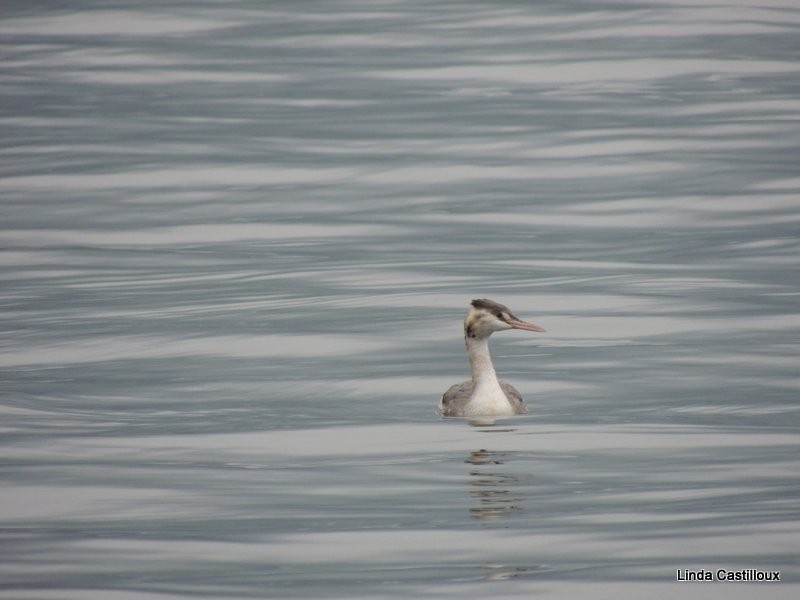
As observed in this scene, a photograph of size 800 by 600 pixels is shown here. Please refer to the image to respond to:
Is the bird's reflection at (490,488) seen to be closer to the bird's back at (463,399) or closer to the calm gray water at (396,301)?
the calm gray water at (396,301)

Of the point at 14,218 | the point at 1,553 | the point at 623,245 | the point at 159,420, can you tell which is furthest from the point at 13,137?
the point at 1,553

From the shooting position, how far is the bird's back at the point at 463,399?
48.5ft

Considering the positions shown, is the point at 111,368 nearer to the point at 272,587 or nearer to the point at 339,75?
the point at 272,587

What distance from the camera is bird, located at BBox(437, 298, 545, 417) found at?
14656 mm

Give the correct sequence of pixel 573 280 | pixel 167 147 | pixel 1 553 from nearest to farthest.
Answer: pixel 1 553
pixel 573 280
pixel 167 147

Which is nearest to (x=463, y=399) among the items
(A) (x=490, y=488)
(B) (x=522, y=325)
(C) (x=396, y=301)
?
(B) (x=522, y=325)

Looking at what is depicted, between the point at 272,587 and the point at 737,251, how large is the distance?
43.6 feet

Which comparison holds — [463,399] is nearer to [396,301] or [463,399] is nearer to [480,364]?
[480,364]

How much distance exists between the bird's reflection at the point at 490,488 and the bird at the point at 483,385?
55.9 inches

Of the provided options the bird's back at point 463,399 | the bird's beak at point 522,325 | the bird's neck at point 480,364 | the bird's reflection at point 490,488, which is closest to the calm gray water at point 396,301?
the bird's reflection at point 490,488

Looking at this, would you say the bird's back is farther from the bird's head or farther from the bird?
the bird's head

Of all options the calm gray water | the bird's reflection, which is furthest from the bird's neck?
the bird's reflection

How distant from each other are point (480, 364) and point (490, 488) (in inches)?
123

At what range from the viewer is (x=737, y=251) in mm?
22125
